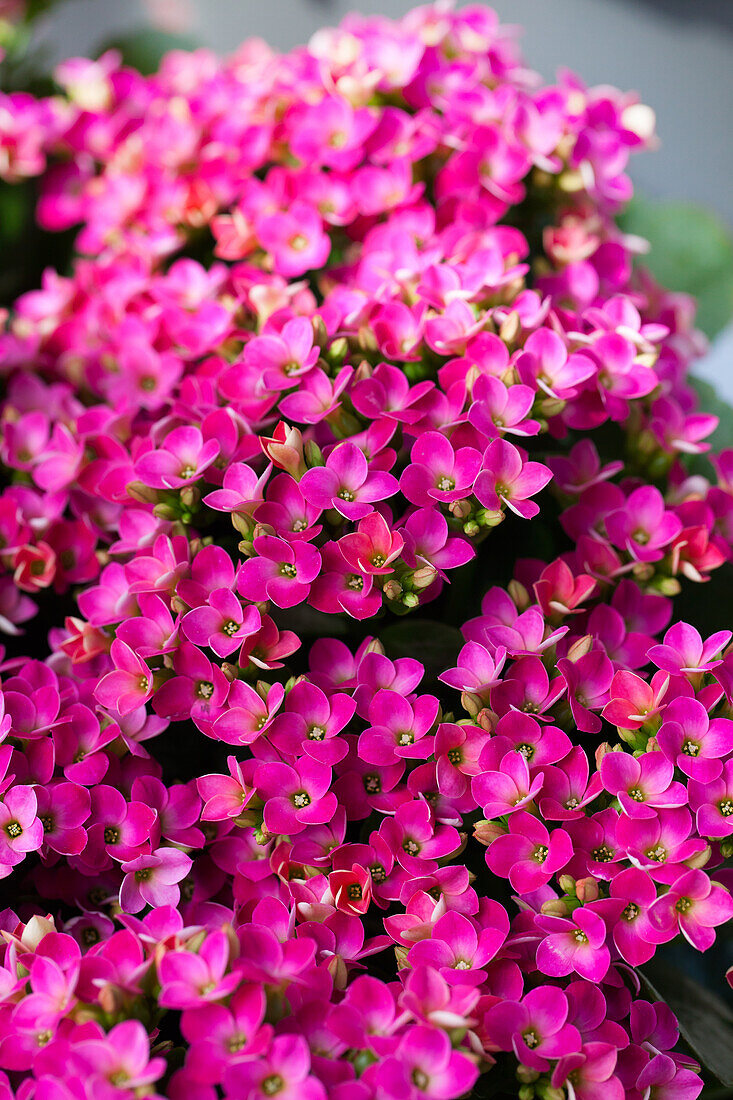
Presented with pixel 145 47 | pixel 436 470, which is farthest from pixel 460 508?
pixel 145 47

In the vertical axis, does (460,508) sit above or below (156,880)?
above

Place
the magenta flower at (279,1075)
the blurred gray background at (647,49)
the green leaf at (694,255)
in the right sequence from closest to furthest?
the magenta flower at (279,1075) < the green leaf at (694,255) < the blurred gray background at (647,49)

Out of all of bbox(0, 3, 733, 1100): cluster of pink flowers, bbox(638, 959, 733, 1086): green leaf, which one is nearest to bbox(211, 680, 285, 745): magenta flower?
bbox(0, 3, 733, 1100): cluster of pink flowers

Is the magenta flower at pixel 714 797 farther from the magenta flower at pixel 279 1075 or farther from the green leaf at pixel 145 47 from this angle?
the green leaf at pixel 145 47

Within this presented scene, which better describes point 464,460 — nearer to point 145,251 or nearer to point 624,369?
point 624,369

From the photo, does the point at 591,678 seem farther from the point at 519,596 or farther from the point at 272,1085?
the point at 272,1085

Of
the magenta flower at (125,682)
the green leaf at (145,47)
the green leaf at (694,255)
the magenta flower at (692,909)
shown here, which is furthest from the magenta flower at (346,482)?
the green leaf at (145,47)

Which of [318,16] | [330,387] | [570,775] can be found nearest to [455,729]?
[570,775]
